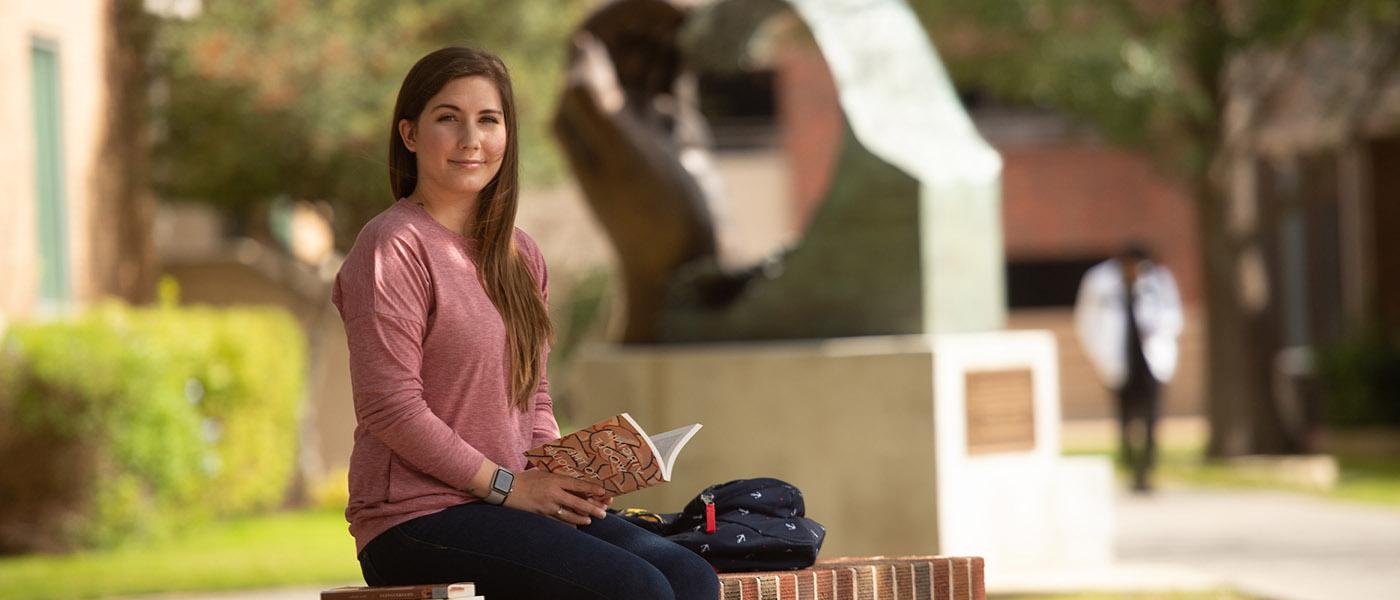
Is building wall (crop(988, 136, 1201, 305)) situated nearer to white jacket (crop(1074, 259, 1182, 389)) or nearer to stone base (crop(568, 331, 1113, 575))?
white jacket (crop(1074, 259, 1182, 389))

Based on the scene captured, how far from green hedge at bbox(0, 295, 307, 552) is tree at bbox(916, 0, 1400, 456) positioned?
24.7ft

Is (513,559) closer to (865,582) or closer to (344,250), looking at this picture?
(865,582)

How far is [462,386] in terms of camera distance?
165 inches

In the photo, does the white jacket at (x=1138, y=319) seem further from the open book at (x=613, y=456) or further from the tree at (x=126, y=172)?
the open book at (x=613, y=456)

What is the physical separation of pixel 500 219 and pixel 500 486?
0.60 m

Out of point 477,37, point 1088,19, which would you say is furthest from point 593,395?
point 477,37

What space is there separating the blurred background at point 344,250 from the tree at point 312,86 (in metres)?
0.03

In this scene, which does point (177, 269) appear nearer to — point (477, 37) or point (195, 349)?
point (477, 37)

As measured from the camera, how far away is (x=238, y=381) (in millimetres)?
14562

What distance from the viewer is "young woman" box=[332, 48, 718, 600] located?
4.04 meters

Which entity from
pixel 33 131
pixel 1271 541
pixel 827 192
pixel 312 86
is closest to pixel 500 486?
pixel 827 192

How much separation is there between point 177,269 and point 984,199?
14.7 meters

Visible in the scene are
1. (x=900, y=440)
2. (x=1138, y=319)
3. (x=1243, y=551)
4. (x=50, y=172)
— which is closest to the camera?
(x=900, y=440)

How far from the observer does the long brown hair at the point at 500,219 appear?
4266 mm
